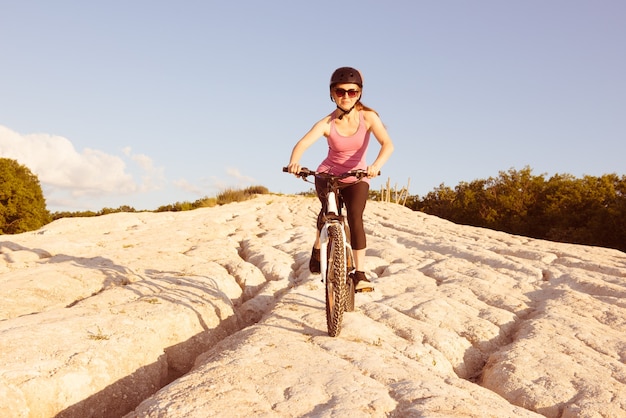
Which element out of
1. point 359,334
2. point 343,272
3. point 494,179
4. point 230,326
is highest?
point 494,179

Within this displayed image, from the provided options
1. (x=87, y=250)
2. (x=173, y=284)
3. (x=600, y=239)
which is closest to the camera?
(x=173, y=284)

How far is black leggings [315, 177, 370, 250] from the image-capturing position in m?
5.02

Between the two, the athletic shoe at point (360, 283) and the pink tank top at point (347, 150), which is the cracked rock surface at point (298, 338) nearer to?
the athletic shoe at point (360, 283)

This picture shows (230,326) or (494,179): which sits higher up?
(494,179)

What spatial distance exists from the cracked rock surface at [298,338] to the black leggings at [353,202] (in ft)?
3.27

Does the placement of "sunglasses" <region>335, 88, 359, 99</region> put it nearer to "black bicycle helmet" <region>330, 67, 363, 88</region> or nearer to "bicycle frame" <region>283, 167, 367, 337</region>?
"black bicycle helmet" <region>330, 67, 363, 88</region>

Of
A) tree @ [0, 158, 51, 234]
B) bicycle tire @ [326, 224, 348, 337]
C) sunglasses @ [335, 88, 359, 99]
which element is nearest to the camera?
bicycle tire @ [326, 224, 348, 337]

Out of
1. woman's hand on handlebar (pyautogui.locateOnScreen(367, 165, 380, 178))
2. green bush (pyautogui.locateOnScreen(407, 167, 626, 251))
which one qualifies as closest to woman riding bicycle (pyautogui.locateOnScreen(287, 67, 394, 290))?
woman's hand on handlebar (pyautogui.locateOnScreen(367, 165, 380, 178))

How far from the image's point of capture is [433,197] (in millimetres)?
42375

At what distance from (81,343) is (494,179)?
37.4m

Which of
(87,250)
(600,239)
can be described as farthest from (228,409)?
(600,239)

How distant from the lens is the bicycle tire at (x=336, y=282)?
4508mm

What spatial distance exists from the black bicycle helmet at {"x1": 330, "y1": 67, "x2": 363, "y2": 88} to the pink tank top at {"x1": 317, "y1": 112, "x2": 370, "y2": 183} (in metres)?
0.42

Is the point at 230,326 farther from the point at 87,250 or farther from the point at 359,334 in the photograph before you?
the point at 87,250
